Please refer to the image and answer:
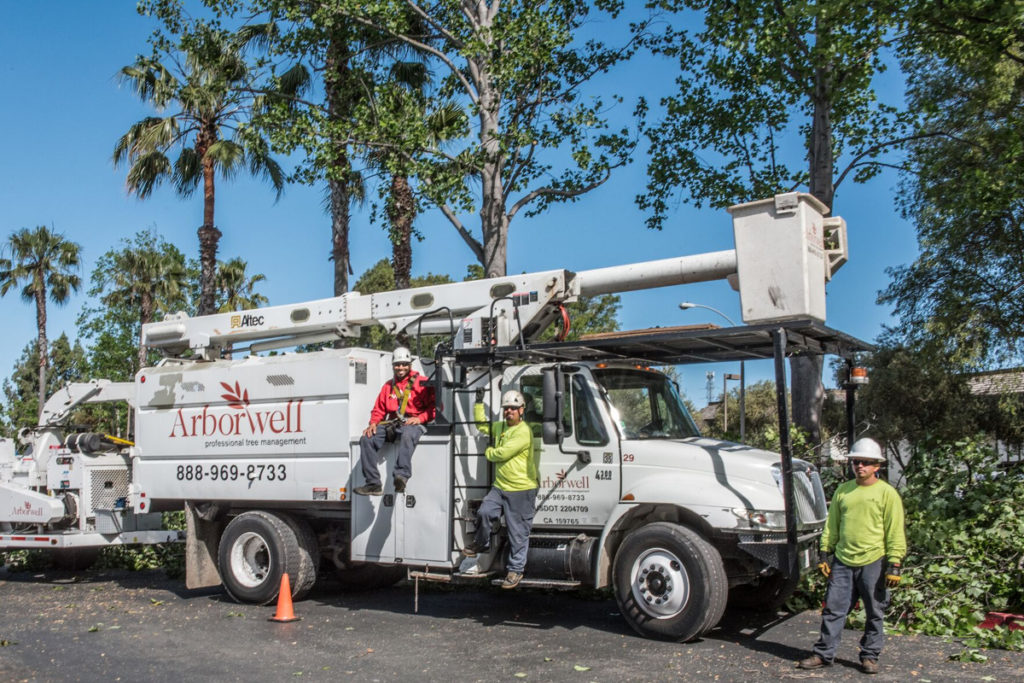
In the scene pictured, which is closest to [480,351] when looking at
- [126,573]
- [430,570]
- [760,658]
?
[430,570]

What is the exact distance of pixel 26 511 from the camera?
1354 cm

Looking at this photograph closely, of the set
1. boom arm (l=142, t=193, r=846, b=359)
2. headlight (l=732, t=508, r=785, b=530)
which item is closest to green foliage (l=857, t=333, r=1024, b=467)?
boom arm (l=142, t=193, r=846, b=359)

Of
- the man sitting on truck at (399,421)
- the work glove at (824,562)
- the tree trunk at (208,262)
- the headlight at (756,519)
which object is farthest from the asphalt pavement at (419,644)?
the tree trunk at (208,262)

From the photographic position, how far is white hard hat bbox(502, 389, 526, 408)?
9453 mm

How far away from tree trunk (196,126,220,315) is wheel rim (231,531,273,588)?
621 inches

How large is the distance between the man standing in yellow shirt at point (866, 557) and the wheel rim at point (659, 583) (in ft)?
3.87

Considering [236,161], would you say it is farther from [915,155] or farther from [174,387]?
[915,155]

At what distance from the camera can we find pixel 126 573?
14.8 meters

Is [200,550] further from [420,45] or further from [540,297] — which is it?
[420,45]

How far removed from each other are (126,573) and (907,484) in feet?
35.8

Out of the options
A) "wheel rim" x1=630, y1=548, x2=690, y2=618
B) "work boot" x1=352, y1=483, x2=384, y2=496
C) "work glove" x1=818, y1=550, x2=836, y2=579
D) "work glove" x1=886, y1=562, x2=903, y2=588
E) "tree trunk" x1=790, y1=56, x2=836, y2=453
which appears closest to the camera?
"work glove" x1=886, y1=562, x2=903, y2=588

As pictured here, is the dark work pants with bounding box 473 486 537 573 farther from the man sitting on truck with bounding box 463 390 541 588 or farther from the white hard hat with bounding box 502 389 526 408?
the white hard hat with bounding box 502 389 526 408

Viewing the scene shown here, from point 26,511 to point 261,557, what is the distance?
4.27 metres

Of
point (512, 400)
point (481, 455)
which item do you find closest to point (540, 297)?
point (512, 400)
